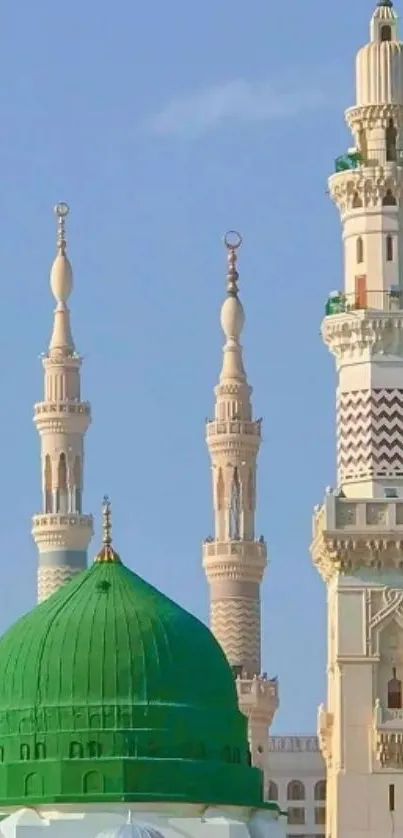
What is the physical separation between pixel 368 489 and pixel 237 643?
10.1 m

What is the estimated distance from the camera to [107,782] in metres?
52.7

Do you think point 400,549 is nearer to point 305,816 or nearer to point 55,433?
point 55,433

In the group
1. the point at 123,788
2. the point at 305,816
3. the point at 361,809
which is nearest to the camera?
the point at 123,788

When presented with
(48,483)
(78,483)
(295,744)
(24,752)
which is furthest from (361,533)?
(295,744)

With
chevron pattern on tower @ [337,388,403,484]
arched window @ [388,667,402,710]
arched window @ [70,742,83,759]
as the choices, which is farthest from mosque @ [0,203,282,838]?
chevron pattern on tower @ [337,388,403,484]

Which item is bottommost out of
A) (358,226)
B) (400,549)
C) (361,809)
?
(361,809)

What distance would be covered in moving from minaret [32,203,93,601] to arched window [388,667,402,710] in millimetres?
12882

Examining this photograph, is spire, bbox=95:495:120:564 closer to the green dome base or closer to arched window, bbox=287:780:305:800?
the green dome base

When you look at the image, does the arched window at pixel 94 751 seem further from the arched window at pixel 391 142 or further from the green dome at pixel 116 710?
the arched window at pixel 391 142

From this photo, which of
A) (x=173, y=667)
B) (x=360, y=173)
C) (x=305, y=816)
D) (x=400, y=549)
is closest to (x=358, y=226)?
(x=360, y=173)

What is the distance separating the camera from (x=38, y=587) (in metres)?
70.8

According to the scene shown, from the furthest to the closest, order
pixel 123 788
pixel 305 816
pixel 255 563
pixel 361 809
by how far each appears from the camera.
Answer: pixel 305 816, pixel 255 563, pixel 361 809, pixel 123 788

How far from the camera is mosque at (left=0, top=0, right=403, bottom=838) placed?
173 feet

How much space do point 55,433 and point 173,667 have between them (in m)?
18.0
